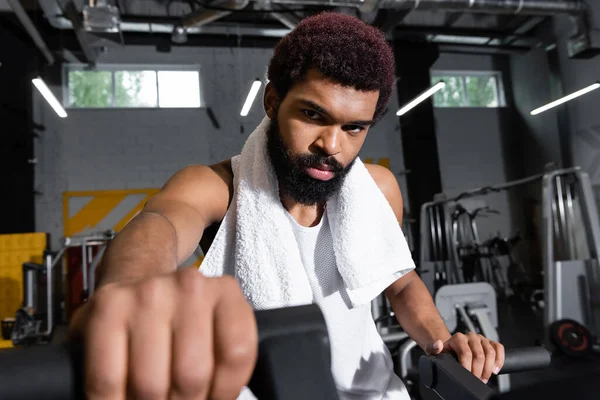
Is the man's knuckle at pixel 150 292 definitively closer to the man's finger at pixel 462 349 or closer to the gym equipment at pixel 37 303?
the man's finger at pixel 462 349

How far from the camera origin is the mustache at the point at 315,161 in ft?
3.17

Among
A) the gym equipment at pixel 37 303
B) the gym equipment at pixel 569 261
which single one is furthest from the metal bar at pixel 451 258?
the gym equipment at pixel 37 303

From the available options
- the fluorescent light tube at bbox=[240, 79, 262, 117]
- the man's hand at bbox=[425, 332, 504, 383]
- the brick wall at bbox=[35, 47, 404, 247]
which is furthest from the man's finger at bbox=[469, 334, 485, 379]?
the brick wall at bbox=[35, 47, 404, 247]

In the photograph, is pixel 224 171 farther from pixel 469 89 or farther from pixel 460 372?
pixel 469 89

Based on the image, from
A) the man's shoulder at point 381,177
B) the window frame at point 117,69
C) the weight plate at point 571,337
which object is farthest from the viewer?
the window frame at point 117,69

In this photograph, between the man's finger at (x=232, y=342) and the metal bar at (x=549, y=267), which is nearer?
the man's finger at (x=232, y=342)

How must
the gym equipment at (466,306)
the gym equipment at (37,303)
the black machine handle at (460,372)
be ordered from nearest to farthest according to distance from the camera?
the black machine handle at (460,372) → the gym equipment at (466,306) → the gym equipment at (37,303)

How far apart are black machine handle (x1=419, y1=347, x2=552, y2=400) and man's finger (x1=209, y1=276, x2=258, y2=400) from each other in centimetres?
19

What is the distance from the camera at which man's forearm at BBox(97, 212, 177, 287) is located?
0.52m

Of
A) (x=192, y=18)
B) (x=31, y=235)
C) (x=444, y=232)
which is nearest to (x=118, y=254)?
(x=444, y=232)

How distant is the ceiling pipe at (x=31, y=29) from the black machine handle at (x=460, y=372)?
5.97 m

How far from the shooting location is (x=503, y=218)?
790cm

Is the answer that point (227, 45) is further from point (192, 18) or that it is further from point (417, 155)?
point (417, 155)

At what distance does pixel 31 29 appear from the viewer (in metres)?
6.03
